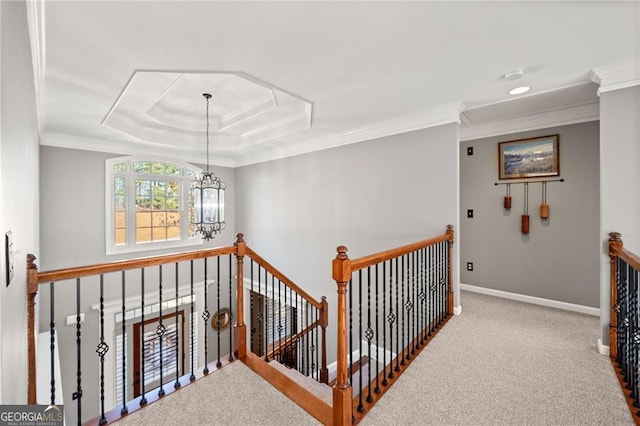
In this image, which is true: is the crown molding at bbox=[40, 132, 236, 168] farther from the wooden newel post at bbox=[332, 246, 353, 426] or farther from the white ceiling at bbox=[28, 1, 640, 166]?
the wooden newel post at bbox=[332, 246, 353, 426]

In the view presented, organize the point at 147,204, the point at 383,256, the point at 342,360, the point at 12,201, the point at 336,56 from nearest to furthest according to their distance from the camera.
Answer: the point at 12,201
the point at 342,360
the point at 383,256
the point at 336,56
the point at 147,204

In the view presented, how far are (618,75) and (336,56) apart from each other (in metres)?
2.40

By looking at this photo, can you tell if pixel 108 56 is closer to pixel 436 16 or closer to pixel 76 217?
pixel 436 16

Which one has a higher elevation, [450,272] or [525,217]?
[525,217]

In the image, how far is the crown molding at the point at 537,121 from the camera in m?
3.45

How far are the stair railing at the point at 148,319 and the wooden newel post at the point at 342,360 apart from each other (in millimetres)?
169

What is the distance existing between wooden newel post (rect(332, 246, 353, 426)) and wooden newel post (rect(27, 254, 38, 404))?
1.65m

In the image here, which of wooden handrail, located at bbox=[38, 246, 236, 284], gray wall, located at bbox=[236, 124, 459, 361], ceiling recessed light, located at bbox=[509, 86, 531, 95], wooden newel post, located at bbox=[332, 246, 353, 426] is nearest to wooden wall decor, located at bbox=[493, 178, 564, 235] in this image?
gray wall, located at bbox=[236, 124, 459, 361]

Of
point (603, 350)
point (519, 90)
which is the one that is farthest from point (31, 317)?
point (519, 90)

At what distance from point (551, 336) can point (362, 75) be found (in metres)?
3.16

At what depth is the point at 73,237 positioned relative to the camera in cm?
449

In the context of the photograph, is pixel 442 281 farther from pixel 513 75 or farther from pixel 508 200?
pixel 513 75

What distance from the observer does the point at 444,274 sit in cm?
329

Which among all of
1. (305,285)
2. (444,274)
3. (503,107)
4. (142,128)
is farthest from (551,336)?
(142,128)
